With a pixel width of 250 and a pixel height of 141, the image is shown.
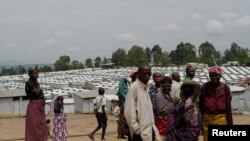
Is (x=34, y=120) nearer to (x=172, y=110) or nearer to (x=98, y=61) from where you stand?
(x=172, y=110)

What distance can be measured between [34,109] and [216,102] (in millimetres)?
2782

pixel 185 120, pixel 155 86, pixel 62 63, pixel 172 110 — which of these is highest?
pixel 62 63

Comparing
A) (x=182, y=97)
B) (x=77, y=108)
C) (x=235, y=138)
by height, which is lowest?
(x=77, y=108)

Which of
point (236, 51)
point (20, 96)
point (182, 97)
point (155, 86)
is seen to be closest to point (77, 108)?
point (20, 96)

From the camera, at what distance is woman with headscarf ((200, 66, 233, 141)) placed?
6160 mm

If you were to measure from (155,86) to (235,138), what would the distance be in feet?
7.42

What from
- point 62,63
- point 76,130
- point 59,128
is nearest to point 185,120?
point 59,128

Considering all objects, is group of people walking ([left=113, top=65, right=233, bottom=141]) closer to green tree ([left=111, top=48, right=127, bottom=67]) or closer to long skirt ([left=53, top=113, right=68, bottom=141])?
long skirt ([left=53, top=113, right=68, bottom=141])

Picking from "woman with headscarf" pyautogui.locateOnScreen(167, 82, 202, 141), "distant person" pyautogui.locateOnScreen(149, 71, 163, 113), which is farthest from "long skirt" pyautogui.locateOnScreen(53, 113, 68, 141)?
"woman with headscarf" pyautogui.locateOnScreen(167, 82, 202, 141)

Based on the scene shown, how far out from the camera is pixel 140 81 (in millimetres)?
5395

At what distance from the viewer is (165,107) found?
6.09 metres

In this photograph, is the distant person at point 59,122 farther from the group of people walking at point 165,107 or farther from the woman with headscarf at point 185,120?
the woman with headscarf at point 185,120

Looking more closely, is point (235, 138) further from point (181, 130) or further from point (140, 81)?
point (140, 81)

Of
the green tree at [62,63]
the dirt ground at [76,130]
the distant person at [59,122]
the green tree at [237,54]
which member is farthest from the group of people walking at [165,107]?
the green tree at [62,63]
